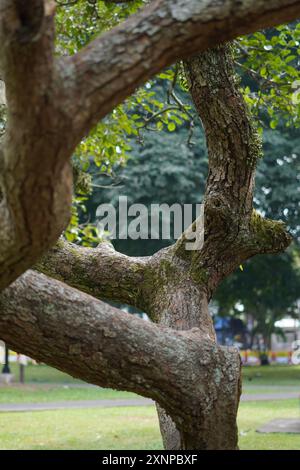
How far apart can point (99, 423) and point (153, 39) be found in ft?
38.8

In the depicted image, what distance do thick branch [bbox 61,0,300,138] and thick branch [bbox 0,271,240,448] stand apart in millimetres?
1073

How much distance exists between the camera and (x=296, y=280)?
27.3 meters

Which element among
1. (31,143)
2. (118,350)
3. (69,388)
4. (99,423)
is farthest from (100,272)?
(69,388)

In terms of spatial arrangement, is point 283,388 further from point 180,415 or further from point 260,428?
point 180,415

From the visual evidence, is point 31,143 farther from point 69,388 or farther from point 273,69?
point 69,388

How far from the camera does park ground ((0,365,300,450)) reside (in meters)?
11.1

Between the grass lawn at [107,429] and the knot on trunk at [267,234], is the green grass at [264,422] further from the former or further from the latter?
the knot on trunk at [267,234]

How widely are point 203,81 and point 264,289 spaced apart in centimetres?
2366

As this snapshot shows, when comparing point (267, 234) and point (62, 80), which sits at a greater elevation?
point (62, 80)

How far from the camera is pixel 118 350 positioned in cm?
345

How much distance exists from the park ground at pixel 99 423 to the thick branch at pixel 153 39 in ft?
28.2

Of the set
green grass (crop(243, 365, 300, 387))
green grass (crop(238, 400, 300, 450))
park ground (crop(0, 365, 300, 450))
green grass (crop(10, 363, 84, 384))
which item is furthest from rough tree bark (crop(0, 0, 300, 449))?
green grass (crop(243, 365, 300, 387))

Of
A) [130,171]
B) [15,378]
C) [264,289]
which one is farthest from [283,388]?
[15,378]

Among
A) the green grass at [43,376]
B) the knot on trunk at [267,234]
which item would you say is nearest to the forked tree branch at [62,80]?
the knot on trunk at [267,234]
